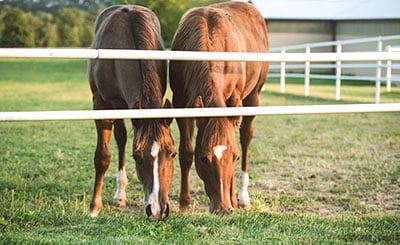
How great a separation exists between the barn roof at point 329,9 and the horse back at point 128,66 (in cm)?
2169

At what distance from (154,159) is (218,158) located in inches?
18.7

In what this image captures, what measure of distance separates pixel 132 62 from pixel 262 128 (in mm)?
6081

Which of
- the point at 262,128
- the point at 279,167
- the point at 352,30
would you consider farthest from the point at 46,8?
the point at 279,167

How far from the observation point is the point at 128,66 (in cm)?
471

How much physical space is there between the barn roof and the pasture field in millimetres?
15262

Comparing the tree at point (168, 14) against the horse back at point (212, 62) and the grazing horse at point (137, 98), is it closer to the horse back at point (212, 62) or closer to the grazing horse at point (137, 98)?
the horse back at point (212, 62)

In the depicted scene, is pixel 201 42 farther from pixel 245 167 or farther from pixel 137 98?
pixel 245 167

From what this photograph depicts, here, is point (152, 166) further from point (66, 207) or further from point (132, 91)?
point (66, 207)

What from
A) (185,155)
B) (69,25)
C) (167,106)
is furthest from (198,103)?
(69,25)

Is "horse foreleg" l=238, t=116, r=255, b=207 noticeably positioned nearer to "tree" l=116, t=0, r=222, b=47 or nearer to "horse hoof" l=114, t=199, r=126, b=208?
"horse hoof" l=114, t=199, r=126, b=208

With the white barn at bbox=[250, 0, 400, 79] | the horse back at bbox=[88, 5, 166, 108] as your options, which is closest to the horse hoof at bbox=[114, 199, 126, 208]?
the horse back at bbox=[88, 5, 166, 108]

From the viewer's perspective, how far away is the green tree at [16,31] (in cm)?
4178

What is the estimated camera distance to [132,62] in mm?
4699

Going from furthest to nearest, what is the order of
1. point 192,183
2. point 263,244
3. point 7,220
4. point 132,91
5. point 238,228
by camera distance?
point 192,183 < point 132,91 < point 7,220 < point 238,228 < point 263,244
